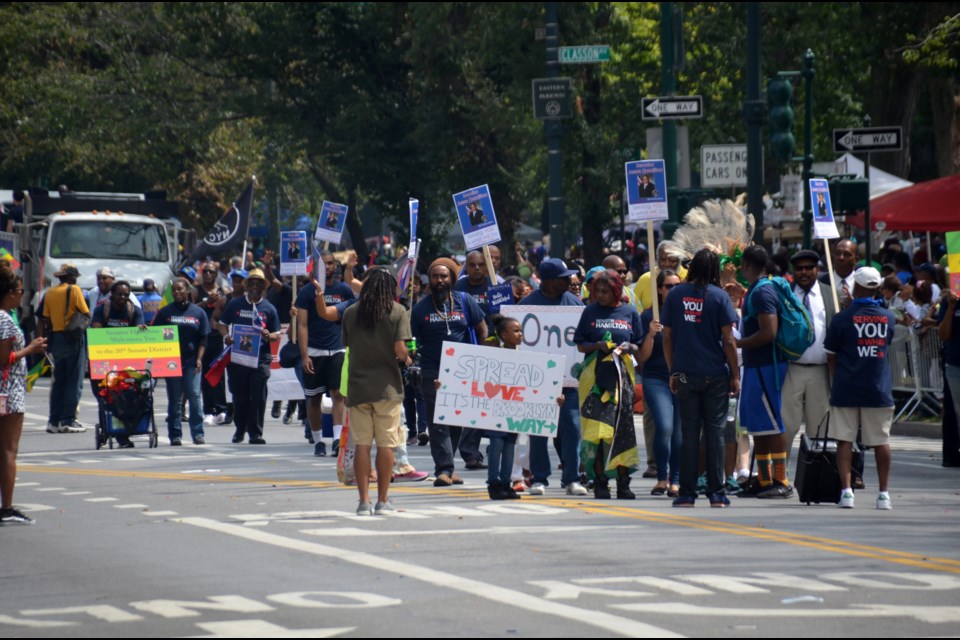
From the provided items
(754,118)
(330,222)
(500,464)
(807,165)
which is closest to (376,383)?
(500,464)

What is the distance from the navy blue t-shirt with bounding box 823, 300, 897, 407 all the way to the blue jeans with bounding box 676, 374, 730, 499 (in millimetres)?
854

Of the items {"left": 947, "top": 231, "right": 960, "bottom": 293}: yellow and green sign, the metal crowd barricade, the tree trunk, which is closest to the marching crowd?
{"left": 947, "top": 231, "right": 960, "bottom": 293}: yellow and green sign

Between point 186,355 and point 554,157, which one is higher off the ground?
point 554,157

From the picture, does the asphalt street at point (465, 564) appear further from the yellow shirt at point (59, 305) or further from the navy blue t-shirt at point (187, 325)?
the yellow shirt at point (59, 305)

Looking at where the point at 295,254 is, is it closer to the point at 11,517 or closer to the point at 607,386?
the point at 607,386

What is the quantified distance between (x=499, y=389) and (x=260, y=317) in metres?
6.89

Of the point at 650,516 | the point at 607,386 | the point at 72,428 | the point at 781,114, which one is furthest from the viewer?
the point at 781,114

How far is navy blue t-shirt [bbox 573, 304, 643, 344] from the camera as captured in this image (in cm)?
1352

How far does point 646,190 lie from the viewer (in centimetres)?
1642

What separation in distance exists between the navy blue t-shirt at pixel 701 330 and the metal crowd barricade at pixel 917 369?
712 centimetres

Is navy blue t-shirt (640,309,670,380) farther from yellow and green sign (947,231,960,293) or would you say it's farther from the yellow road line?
yellow and green sign (947,231,960,293)

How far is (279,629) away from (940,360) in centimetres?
1265

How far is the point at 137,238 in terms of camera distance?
110ft

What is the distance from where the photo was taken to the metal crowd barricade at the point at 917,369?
64.7ft
